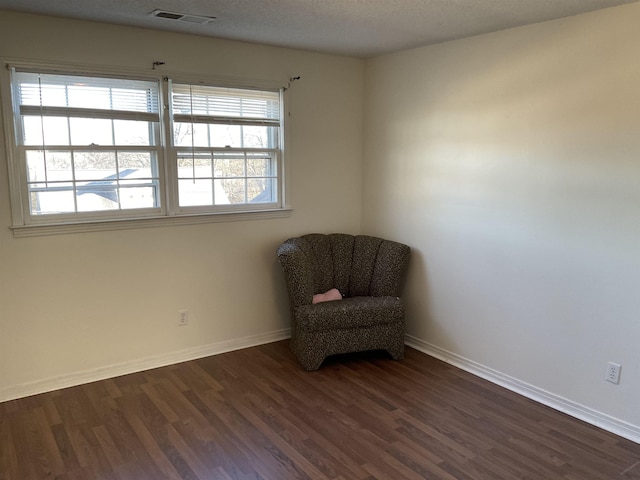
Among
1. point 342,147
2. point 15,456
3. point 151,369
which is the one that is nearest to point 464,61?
point 342,147

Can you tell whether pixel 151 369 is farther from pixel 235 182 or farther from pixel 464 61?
pixel 464 61

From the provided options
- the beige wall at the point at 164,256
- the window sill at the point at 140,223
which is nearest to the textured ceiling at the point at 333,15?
the beige wall at the point at 164,256

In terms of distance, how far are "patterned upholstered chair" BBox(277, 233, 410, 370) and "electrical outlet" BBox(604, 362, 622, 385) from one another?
1.36 m

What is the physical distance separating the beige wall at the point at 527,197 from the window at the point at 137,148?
1.12 metres

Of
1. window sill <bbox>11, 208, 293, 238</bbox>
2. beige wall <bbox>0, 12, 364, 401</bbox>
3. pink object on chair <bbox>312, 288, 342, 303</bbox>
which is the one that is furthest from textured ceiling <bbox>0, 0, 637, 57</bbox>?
pink object on chair <bbox>312, 288, 342, 303</bbox>

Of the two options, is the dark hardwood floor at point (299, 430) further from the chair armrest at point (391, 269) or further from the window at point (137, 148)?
the window at point (137, 148)

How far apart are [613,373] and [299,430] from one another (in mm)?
1781

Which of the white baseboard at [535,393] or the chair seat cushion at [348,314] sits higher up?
the chair seat cushion at [348,314]

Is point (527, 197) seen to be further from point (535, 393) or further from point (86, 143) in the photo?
point (86, 143)

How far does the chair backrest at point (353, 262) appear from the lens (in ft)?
12.9

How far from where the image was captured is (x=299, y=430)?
2.86m

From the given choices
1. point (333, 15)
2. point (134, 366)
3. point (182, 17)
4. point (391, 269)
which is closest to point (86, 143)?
point (182, 17)

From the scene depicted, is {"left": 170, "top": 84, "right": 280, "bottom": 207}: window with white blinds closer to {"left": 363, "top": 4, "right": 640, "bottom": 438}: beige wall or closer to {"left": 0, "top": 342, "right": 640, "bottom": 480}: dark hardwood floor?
{"left": 363, "top": 4, "right": 640, "bottom": 438}: beige wall

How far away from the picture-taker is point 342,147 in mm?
4367
